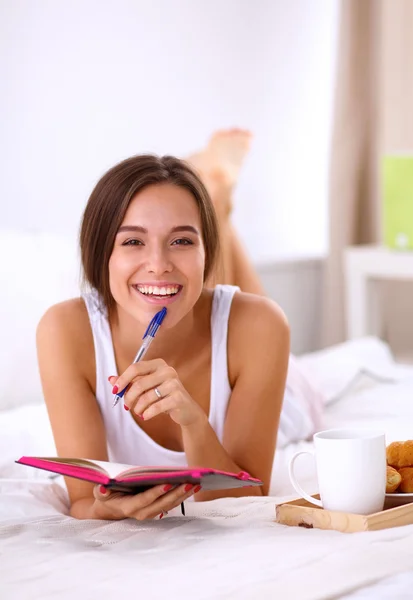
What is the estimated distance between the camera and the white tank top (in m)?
1.43

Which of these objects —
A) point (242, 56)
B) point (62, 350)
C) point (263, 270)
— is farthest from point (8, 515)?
point (242, 56)

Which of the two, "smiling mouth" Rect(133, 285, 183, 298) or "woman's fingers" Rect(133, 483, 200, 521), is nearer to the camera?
"woman's fingers" Rect(133, 483, 200, 521)

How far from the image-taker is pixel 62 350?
1.43 meters

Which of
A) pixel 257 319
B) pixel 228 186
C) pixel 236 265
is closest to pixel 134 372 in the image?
pixel 257 319

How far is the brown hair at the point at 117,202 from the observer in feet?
4.39

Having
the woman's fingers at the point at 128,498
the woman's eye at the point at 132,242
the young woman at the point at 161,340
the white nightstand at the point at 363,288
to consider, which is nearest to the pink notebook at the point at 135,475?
the woman's fingers at the point at 128,498

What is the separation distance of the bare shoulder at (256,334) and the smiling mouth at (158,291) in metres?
0.19

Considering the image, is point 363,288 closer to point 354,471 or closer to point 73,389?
point 73,389

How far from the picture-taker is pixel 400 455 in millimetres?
1084

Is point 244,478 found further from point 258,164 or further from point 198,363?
point 258,164

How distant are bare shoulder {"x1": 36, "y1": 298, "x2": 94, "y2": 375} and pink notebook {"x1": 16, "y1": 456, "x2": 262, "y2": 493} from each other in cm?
37

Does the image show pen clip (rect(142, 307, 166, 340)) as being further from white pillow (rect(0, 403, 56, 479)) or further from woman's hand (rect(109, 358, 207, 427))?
white pillow (rect(0, 403, 56, 479))

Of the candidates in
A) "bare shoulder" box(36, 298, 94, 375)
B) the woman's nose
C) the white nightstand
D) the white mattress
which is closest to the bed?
the white mattress

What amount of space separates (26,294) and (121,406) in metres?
0.63
